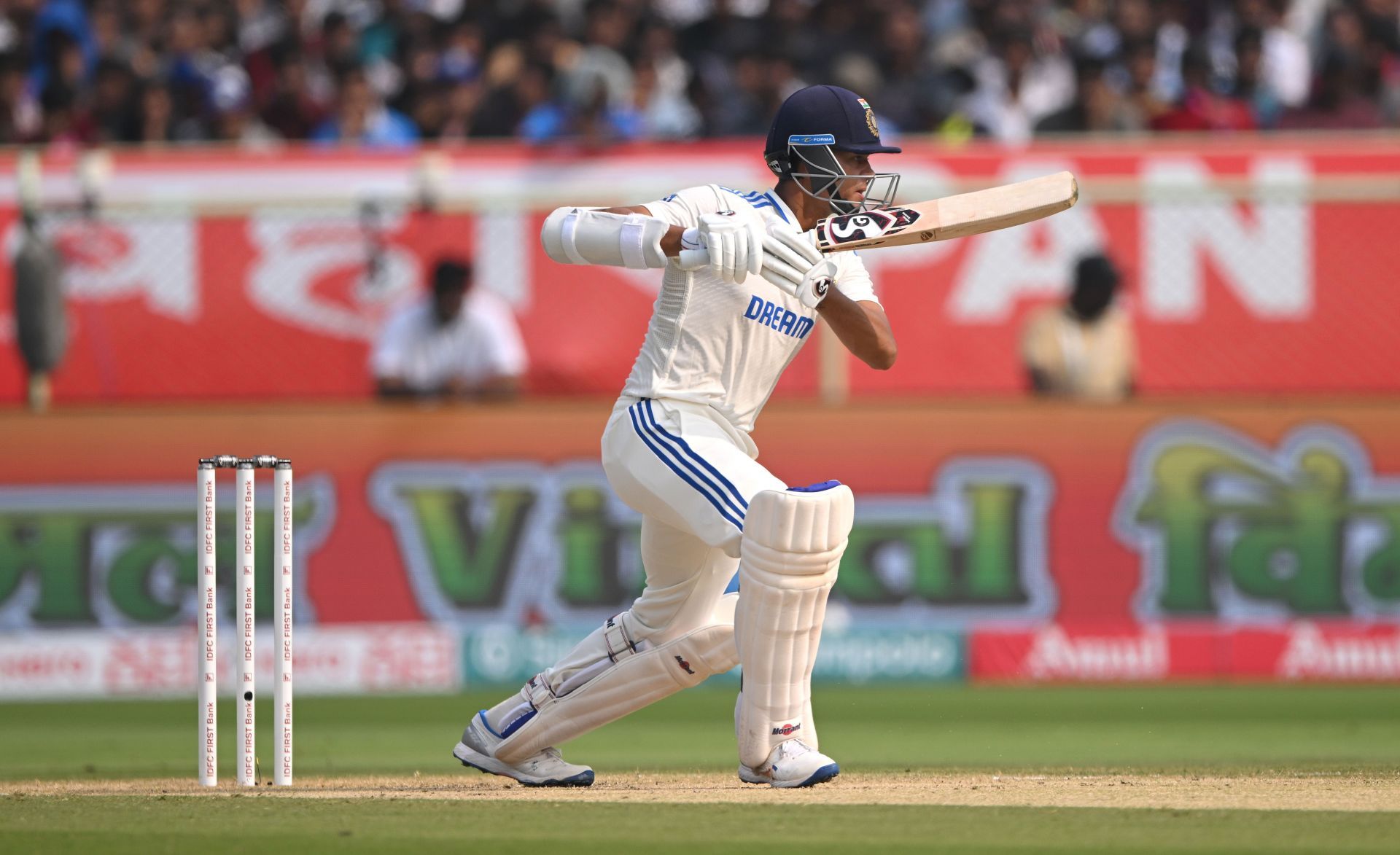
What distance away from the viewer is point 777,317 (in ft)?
17.8

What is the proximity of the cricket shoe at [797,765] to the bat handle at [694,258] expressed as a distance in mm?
1359

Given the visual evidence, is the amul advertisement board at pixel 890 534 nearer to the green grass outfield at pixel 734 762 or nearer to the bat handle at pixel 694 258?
the green grass outfield at pixel 734 762

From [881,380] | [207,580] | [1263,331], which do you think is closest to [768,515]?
[207,580]

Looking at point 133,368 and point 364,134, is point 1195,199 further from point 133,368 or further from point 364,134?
point 133,368

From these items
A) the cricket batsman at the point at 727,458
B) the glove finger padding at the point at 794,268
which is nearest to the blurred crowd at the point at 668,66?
the cricket batsman at the point at 727,458

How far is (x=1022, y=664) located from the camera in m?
9.48

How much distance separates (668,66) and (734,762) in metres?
6.30

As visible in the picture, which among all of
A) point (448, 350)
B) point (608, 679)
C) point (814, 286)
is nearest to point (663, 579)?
point (608, 679)

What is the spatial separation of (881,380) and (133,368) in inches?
163

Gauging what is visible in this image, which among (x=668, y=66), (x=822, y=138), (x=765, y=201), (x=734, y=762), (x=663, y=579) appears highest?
(x=668, y=66)

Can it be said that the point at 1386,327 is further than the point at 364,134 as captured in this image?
No

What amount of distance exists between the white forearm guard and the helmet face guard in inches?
20.1

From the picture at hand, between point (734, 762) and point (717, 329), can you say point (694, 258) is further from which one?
point (734, 762)

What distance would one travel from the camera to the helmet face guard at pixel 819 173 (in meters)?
5.47
